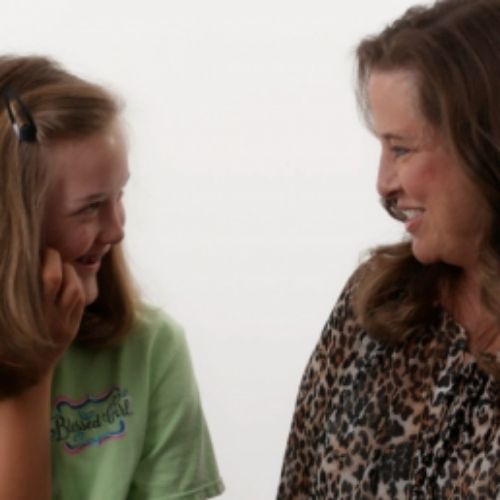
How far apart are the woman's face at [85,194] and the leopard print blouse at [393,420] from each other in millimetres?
346

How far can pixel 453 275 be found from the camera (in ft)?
5.87

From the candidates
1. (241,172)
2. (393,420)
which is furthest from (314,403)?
(241,172)

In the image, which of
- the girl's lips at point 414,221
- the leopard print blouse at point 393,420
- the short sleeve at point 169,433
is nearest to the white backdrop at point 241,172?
the short sleeve at point 169,433

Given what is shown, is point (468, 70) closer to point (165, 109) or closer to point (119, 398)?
point (119, 398)

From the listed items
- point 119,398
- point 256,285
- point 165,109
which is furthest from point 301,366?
point 119,398

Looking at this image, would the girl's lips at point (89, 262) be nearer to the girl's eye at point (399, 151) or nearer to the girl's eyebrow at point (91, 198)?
the girl's eyebrow at point (91, 198)

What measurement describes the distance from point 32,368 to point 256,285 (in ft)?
2.90

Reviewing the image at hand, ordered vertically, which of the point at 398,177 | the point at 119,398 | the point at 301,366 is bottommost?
the point at 301,366

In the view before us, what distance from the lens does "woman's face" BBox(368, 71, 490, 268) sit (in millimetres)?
1628

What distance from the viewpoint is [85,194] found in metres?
1.72

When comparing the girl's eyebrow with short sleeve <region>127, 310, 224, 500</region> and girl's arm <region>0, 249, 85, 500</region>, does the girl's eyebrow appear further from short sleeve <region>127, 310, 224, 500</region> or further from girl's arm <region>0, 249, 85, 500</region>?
short sleeve <region>127, 310, 224, 500</region>

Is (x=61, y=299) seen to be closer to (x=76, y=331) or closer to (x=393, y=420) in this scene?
(x=76, y=331)

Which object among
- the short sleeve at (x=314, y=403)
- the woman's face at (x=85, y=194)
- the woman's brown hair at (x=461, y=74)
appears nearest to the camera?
the woman's brown hair at (x=461, y=74)

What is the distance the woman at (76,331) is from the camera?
1.72 metres
